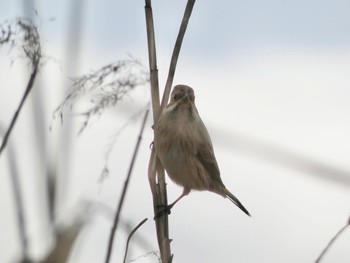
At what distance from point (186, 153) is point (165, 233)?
4.72 ft

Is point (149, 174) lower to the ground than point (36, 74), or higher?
lower

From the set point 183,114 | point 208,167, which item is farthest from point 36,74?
point 208,167

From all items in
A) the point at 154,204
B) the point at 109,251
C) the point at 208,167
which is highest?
the point at 109,251

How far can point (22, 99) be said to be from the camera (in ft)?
4.84

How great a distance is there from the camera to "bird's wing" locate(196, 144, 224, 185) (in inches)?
144

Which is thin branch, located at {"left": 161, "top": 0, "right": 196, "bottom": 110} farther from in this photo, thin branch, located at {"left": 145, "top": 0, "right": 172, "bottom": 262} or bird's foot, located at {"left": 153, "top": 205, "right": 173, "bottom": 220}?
bird's foot, located at {"left": 153, "top": 205, "right": 173, "bottom": 220}

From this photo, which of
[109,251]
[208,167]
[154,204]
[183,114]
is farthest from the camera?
[208,167]

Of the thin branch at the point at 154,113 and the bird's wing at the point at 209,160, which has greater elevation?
the thin branch at the point at 154,113

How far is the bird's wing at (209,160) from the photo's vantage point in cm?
365

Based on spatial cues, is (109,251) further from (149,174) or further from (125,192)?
(149,174)

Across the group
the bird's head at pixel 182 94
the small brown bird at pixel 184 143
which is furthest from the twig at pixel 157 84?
the bird's head at pixel 182 94

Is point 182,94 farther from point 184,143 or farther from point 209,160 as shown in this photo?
point 209,160

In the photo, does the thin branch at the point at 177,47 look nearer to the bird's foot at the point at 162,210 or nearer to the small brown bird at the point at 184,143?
the bird's foot at the point at 162,210

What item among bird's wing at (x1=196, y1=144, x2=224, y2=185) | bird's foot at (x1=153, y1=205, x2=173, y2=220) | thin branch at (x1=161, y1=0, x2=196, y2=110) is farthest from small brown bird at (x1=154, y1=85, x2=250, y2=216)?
bird's foot at (x1=153, y1=205, x2=173, y2=220)
